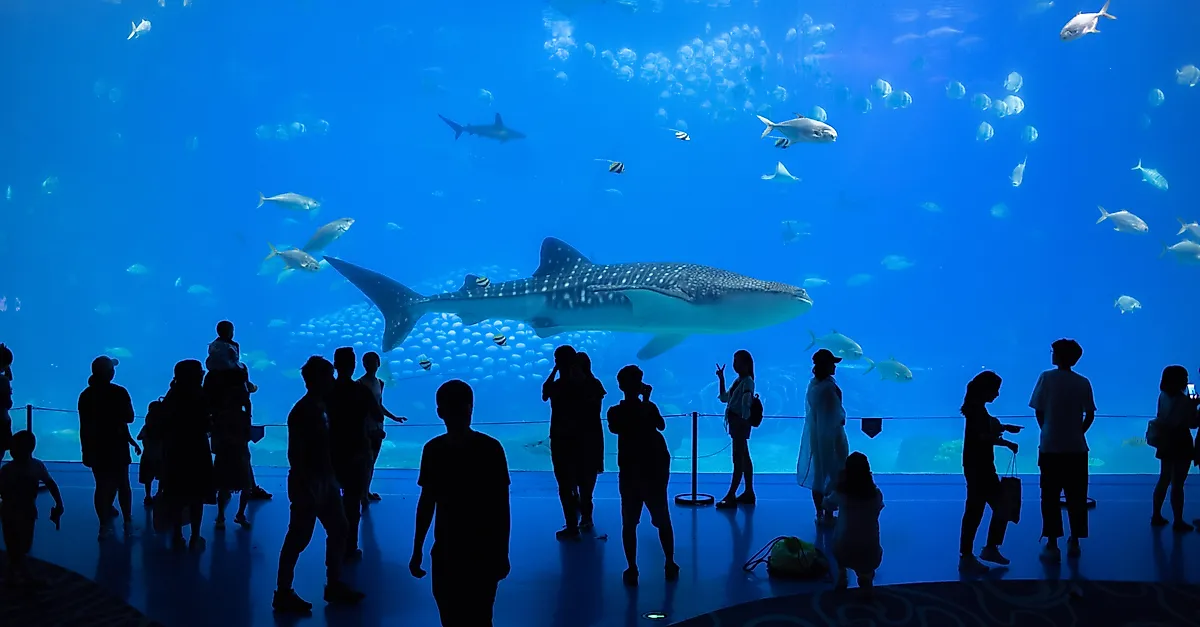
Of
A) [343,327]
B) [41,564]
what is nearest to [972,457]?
[41,564]

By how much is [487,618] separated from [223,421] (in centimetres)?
328

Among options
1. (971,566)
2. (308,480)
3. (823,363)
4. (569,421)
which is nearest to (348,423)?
(308,480)

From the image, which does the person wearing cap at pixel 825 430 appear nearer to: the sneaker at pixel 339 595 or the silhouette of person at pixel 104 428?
the sneaker at pixel 339 595

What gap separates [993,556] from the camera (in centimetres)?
429

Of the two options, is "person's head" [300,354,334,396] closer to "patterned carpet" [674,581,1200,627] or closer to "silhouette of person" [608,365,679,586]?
"silhouette of person" [608,365,679,586]

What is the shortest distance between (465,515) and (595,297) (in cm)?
682

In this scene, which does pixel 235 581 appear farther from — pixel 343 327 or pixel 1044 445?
pixel 343 327

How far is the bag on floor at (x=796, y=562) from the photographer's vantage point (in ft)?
13.1

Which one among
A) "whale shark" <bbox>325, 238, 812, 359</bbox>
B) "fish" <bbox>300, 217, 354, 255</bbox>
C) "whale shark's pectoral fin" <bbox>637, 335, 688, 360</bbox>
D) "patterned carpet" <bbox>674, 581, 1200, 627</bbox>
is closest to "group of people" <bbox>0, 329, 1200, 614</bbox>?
"patterned carpet" <bbox>674, 581, 1200, 627</bbox>

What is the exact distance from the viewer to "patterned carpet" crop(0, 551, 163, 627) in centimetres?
365

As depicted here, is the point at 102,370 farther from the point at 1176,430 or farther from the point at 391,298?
the point at 1176,430

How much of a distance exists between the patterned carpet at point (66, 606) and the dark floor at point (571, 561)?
0.07 m

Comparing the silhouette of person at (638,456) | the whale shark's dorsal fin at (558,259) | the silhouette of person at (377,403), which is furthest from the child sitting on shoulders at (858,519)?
→ the whale shark's dorsal fin at (558,259)

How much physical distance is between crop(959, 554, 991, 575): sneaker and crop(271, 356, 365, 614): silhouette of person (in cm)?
341
